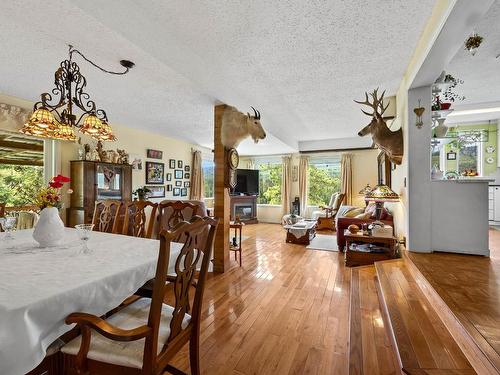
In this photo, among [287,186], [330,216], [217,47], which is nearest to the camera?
[217,47]

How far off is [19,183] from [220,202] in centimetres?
312

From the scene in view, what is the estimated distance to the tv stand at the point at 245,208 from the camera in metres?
7.42

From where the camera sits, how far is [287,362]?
1600 millimetres

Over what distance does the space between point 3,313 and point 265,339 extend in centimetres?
159

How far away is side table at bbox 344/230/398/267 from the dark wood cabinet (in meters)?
4.13

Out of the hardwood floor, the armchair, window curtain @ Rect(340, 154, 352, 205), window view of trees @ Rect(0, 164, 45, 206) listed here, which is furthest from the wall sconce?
window view of trees @ Rect(0, 164, 45, 206)

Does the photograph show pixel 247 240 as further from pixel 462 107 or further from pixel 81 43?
pixel 462 107

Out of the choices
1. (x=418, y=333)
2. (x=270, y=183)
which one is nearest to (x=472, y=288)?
(x=418, y=333)

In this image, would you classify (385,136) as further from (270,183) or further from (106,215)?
(270,183)

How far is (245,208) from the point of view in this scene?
25.5 ft

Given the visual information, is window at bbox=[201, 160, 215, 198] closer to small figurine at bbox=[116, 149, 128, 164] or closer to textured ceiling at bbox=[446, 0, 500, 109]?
small figurine at bbox=[116, 149, 128, 164]

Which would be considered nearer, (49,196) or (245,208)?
(49,196)

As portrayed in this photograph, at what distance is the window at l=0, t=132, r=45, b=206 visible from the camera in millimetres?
3455

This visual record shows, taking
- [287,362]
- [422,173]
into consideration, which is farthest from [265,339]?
[422,173]
